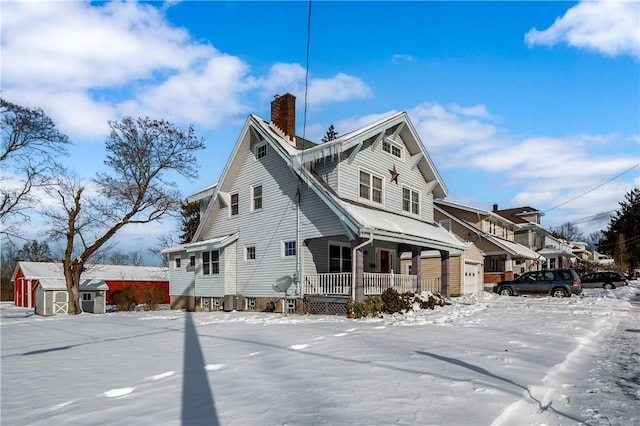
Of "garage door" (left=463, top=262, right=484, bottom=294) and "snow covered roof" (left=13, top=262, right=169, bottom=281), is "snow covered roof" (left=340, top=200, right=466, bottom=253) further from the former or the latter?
"snow covered roof" (left=13, top=262, right=169, bottom=281)

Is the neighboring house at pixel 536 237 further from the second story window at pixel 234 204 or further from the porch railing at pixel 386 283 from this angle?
the second story window at pixel 234 204

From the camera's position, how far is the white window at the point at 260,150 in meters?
20.9

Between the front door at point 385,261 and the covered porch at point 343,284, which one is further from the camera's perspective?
the front door at point 385,261

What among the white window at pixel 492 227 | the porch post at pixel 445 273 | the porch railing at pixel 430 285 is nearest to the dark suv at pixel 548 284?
the porch railing at pixel 430 285

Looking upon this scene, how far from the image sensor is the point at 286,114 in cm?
2209

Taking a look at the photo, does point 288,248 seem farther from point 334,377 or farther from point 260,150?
point 334,377

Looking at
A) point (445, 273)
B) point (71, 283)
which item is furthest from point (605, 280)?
point (71, 283)

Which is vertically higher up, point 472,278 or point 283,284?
point 283,284

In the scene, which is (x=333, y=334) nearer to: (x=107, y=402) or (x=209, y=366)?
(x=209, y=366)

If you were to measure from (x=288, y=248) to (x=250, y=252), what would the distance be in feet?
9.67

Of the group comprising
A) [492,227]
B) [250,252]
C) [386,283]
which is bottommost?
[386,283]

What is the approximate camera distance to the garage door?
102 ft

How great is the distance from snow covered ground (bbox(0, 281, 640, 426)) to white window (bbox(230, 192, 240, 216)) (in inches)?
413

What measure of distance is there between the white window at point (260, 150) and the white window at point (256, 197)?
58.6 inches
